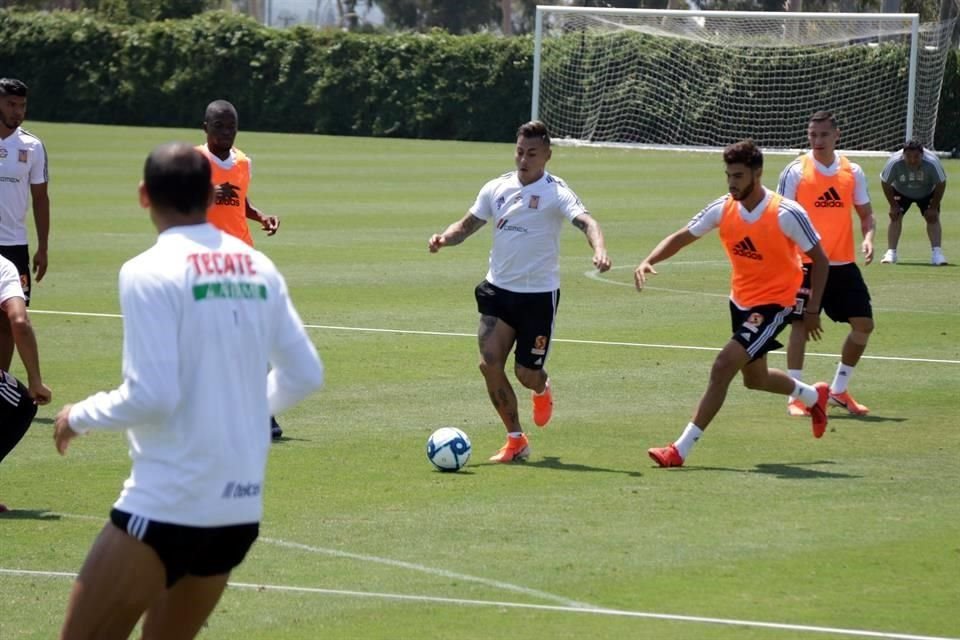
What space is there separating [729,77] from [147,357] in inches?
1732

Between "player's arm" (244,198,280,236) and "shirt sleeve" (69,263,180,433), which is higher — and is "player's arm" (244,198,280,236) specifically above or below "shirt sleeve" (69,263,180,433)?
below

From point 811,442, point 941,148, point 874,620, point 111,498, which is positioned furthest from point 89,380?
point 941,148

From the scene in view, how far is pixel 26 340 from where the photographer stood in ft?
28.8

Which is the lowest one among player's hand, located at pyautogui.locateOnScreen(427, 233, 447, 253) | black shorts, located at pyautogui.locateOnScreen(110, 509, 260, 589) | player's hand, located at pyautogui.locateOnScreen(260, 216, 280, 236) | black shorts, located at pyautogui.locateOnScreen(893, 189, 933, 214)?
black shorts, located at pyautogui.locateOnScreen(893, 189, 933, 214)

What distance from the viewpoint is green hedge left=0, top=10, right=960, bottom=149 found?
178 ft

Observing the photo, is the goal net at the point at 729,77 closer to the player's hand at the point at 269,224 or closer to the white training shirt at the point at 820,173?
the white training shirt at the point at 820,173

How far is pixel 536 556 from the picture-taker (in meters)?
8.40

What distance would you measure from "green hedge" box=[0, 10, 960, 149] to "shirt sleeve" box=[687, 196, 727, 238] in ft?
140

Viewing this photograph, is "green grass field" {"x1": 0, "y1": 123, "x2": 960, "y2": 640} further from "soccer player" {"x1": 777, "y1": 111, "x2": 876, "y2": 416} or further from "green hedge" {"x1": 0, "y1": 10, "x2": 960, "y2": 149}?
"green hedge" {"x1": 0, "y1": 10, "x2": 960, "y2": 149}

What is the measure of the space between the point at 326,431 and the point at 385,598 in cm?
440

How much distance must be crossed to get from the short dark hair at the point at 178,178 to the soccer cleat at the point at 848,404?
8.83 metres

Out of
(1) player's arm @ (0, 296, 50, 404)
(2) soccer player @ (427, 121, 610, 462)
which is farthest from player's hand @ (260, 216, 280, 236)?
(1) player's arm @ (0, 296, 50, 404)

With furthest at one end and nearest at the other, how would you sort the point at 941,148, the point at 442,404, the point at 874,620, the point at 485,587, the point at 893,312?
1. the point at 941,148
2. the point at 893,312
3. the point at 442,404
4. the point at 485,587
5. the point at 874,620

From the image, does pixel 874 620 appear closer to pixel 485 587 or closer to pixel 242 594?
pixel 485 587
